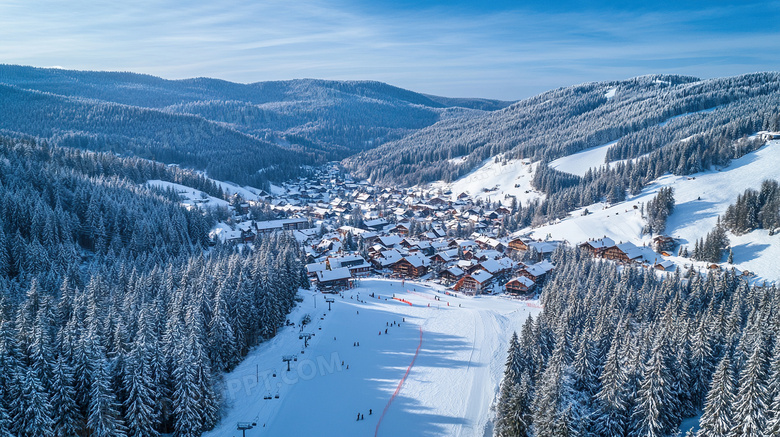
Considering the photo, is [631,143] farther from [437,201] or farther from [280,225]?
[280,225]

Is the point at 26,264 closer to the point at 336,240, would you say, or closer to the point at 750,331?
the point at 336,240

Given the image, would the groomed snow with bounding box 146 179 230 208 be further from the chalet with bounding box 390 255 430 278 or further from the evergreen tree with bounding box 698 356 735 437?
the evergreen tree with bounding box 698 356 735 437

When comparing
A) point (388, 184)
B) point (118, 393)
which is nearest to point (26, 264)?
point (118, 393)

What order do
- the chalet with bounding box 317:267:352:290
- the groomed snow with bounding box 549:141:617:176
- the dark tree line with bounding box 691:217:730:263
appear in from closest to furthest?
the chalet with bounding box 317:267:352:290, the dark tree line with bounding box 691:217:730:263, the groomed snow with bounding box 549:141:617:176

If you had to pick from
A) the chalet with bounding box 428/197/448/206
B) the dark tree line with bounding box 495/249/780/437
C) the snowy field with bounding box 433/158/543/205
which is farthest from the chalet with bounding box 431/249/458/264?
the chalet with bounding box 428/197/448/206

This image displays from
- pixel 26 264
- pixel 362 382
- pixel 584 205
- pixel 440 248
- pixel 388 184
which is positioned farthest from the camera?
pixel 388 184
